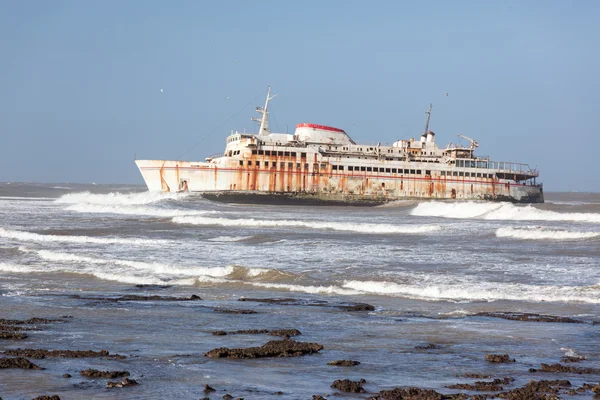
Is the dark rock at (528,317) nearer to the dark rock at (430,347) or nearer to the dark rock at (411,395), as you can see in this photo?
the dark rock at (430,347)

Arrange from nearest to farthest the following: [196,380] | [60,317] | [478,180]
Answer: [196,380] < [60,317] < [478,180]

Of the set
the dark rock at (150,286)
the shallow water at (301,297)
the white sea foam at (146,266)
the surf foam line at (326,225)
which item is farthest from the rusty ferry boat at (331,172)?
the dark rock at (150,286)

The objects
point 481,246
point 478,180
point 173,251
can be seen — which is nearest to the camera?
point 173,251

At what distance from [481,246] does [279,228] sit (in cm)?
1165

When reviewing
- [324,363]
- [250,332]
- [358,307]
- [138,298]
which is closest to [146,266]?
[138,298]

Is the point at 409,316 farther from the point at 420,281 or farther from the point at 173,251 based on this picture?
the point at 173,251

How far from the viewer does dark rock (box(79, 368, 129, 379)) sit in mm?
7668

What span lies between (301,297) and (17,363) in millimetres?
7238

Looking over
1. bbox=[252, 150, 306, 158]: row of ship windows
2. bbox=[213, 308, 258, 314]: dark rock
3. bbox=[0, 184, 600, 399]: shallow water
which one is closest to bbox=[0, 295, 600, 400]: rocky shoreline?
bbox=[0, 184, 600, 399]: shallow water

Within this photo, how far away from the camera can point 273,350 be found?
9.07 meters

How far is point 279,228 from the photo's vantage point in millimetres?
34656

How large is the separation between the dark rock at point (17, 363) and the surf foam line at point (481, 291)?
8.39 meters

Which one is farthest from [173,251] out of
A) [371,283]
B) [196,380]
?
[196,380]

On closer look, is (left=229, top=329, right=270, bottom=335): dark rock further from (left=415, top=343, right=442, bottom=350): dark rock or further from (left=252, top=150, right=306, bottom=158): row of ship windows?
(left=252, top=150, right=306, bottom=158): row of ship windows
